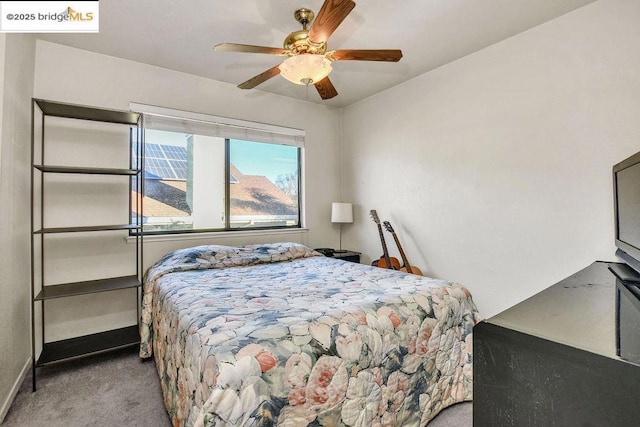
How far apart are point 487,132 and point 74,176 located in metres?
3.47

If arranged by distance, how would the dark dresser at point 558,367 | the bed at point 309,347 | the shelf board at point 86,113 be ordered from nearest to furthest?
1. the dark dresser at point 558,367
2. the bed at point 309,347
3. the shelf board at point 86,113

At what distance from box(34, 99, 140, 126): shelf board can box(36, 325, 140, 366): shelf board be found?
1.75 m

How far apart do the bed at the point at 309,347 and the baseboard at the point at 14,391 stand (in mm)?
696

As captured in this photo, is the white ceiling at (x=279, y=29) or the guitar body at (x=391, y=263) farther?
the guitar body at (x=391, y=263)

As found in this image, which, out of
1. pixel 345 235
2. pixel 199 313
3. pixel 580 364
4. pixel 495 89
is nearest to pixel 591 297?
pixel 580 364

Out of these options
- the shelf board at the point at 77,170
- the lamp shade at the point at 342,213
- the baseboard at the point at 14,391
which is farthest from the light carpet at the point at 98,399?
the lamp shade at the point at 342,213

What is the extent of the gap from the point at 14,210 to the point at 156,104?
1425mm

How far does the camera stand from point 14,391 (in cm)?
185

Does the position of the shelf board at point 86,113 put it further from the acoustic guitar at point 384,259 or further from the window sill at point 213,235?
the acoustic guitar at point 384,259

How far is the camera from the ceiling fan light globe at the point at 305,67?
1866 millimetres

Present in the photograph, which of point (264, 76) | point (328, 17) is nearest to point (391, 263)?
point (264, 76)

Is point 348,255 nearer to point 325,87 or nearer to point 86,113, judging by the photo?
point 325,87

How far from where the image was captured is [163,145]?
3.00 m

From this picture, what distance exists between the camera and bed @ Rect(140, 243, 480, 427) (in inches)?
41.9
